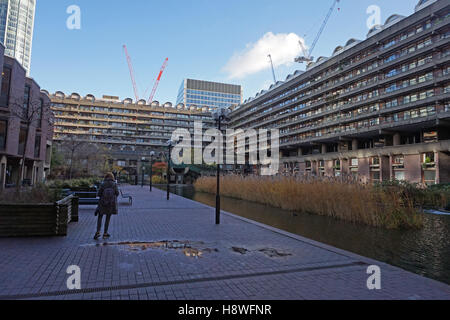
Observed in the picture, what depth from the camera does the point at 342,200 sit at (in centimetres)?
1231

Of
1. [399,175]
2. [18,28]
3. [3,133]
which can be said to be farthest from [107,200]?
[18,28]

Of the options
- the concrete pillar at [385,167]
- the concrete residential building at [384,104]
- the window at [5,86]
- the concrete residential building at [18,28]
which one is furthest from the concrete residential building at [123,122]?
the concrete residential building at [18,28]

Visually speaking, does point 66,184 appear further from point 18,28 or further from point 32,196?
point 18,28

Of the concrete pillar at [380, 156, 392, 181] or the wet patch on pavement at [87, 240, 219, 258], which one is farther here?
the concrete pillar at [380, 156, 392, 181]

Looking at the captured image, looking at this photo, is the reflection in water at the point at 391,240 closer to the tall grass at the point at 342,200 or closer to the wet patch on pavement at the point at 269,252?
the tall grass at the point at 342,200

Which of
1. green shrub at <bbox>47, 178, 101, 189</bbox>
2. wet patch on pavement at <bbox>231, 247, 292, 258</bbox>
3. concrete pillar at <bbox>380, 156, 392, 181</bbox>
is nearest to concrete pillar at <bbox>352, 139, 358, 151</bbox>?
concrete pillar at <bbox>380, 156, 392, 181</bbox>

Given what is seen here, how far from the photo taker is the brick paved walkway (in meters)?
4.06

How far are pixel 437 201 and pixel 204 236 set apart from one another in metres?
16.7

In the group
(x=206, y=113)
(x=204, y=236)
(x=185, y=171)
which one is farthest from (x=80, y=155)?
(x=206, y=113)

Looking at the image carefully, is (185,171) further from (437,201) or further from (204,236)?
(204,236)

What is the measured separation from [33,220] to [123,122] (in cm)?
9770

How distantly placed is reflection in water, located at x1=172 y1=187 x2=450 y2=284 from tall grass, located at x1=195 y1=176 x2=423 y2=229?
Answer: 1.86 ft

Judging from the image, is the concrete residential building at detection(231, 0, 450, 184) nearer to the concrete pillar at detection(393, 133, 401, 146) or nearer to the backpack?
the concrete pillar at detection(393, 133, 401, 146)

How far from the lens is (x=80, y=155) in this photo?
131 ft
